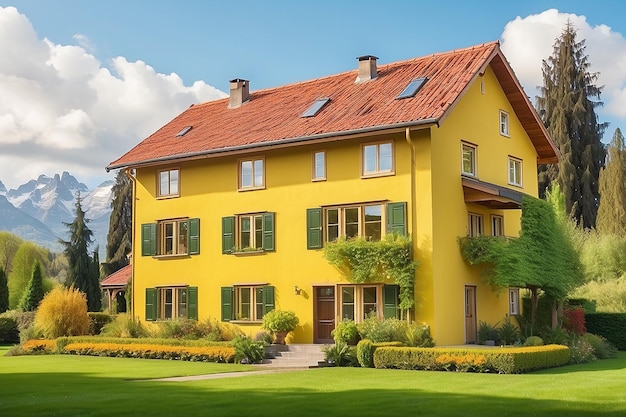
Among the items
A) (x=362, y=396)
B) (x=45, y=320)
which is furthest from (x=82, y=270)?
(x=362, y=396)

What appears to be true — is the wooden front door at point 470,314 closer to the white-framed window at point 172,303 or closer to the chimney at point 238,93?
the white-framed window at point 172,303

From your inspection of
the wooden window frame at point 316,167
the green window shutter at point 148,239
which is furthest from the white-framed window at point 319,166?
the green window shutter at point 148,239

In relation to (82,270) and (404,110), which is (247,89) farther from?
(82,270)

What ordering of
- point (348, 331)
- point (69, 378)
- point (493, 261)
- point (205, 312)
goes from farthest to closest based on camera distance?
point (205, 312), point (493, 261), point (348, 331), point (69, 378)

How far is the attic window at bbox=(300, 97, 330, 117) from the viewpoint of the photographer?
103ft

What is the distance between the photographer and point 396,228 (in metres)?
28.1

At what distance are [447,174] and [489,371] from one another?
315 inches

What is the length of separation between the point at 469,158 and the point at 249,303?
9307 millimetres

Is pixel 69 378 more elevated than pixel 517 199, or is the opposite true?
pixel 517 199

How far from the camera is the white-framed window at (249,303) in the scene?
31.5 m

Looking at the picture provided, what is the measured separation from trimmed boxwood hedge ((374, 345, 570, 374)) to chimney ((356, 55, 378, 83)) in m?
12.4

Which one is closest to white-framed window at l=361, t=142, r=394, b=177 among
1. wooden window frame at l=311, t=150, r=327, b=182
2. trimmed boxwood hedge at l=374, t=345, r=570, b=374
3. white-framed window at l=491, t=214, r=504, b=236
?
wooden window frame at l=311, t=150, r=327, b=182

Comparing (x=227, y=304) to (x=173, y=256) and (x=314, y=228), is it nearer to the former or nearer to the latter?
(x=173, y=256)

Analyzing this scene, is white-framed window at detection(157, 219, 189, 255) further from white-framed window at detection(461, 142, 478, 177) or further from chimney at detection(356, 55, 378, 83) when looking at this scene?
white-framed window at detection(461, 142, 478, 177)
